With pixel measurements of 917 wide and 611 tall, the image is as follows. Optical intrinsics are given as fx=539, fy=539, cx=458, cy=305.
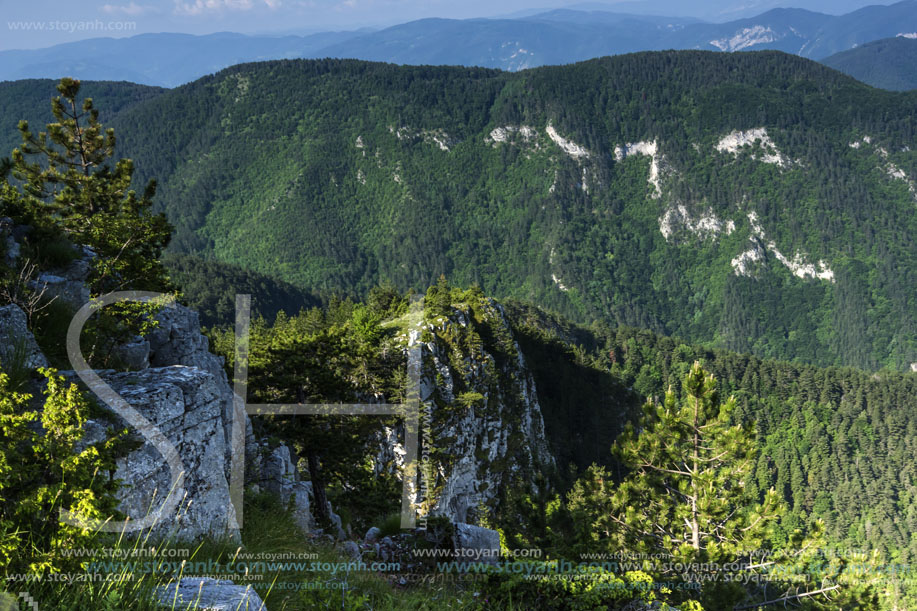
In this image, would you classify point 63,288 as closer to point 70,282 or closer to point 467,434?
point 70,282

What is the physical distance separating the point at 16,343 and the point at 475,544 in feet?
29.8

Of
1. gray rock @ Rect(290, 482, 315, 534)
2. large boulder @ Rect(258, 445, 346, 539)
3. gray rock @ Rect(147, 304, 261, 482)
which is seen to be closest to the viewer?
gray rock @ Rect(290, 482, 315, 534)

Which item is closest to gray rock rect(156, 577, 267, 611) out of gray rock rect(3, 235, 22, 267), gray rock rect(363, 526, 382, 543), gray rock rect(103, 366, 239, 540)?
gray rock rect(103, 366, 239, 540)

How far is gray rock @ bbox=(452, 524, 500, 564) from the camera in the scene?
36.8 ft

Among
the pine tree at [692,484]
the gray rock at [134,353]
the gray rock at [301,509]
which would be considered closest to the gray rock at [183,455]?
the gray rock at [134,353]

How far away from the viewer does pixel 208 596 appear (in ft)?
14.5

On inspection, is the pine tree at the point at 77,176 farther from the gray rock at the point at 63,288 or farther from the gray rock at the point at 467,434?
the gray rock at the point at 467,434

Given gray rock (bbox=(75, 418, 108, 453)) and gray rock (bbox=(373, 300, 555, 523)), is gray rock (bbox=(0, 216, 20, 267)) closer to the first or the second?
gray rock (bbox=(75, 418, 108, 453))

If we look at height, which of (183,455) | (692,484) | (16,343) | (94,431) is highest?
(16,343)

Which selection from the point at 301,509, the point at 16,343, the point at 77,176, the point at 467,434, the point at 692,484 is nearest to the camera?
the point at 16,343

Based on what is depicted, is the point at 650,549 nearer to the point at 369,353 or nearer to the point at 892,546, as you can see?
the point at 369,353

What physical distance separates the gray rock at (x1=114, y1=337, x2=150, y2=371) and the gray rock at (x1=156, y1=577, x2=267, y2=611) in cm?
733

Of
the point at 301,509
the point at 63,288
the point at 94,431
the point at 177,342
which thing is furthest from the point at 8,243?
the point at 301,509

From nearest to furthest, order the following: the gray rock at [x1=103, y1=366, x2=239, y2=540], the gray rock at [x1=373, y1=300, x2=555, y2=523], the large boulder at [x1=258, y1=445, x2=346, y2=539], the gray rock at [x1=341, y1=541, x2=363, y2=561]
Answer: the gray rock at [x1=103, y1=366, x2=239, y2=540], the gray rock at [x1=341, y1=541, x2=363, y2=561], the large boulder at [x1=258, y1=445, x2=346, y2=539], the gray rock at [x1=373, y1=300, x2=555, y2=523]
